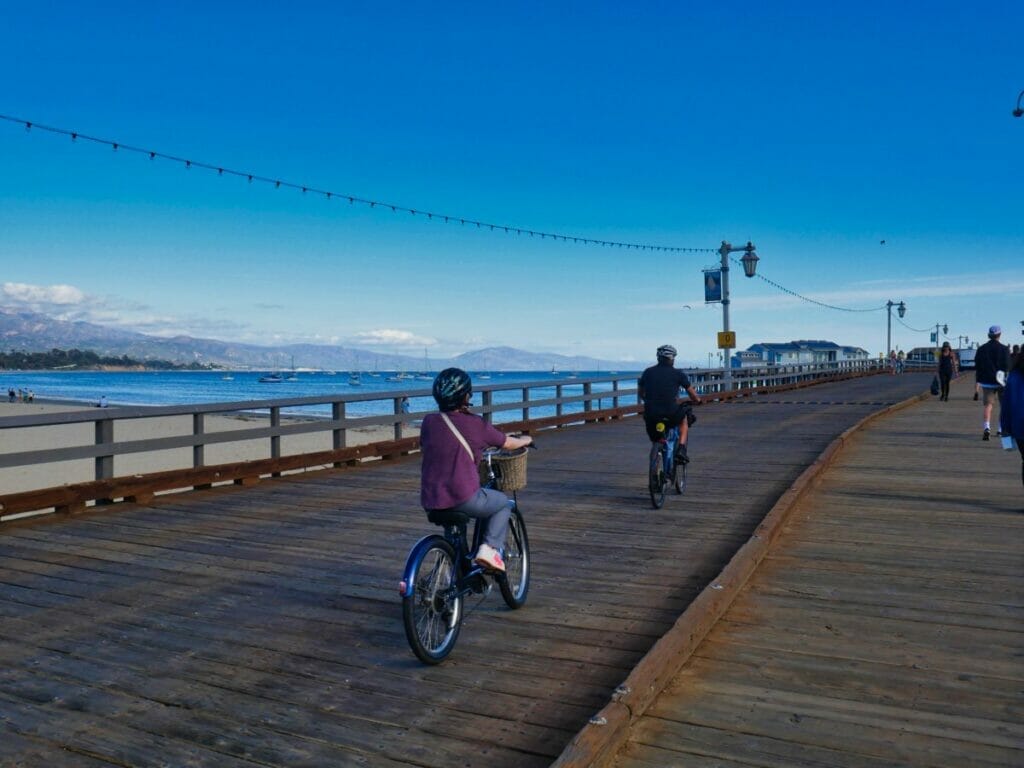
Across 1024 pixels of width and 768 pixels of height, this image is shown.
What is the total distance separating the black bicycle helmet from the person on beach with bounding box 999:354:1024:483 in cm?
535

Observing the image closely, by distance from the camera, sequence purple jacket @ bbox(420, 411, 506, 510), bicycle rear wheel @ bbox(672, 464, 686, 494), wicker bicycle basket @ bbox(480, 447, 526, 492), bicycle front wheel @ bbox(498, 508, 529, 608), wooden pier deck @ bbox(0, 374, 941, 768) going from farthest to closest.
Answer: bicycle rear wheel @ bbox(672, 464, 686, 494)
bicycle front wheel @ bbox(498, 508, 529, 608)
wicker bicycle basket @ bbox(480, 447, 526, 492)
purple jacket @ bbox(420, 411, 506, 510)
wooden pier deck @ bbox(0, 374, 941, 768)

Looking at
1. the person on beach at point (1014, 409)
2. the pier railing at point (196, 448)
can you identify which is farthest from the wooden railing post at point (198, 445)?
the person on beach at point (1014, 409)

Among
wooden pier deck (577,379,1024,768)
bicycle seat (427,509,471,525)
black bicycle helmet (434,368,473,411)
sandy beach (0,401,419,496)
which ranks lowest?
sandy beach (0,401,419,496)

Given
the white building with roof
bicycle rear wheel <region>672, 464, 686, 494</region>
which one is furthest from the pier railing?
the white building with roof

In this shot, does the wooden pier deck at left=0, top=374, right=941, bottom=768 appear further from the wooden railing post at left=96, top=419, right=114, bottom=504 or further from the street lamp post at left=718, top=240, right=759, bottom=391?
the street lamp post at left=718, top=240, right=759, bottom=391

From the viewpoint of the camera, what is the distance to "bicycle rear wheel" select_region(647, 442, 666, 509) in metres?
8.91

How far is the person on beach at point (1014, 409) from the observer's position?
25.0 feet

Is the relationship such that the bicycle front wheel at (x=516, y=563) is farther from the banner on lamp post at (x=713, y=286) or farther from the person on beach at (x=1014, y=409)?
the banner on lamp post at (x=713, y=286)

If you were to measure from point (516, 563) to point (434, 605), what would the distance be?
117cm

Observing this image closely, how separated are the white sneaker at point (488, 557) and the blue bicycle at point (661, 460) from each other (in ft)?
14.1

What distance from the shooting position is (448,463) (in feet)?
14.9

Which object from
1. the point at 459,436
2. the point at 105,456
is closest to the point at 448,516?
the point at 459,436

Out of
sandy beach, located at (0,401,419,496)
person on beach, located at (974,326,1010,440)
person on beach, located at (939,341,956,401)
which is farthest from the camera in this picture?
person on beach, located at (939,341,956,401)

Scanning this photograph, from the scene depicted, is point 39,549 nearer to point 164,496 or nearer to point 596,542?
point 164,496
